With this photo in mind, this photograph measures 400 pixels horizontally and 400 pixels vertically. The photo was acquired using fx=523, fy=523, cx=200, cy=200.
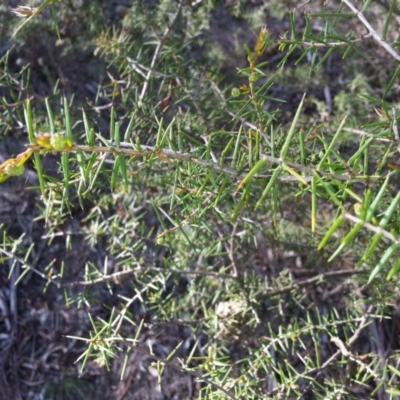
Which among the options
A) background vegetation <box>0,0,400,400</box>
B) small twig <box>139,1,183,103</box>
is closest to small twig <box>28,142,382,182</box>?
background vegetation <box>0,0,400,400</box>

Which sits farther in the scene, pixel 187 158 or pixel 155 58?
pixel 155 58

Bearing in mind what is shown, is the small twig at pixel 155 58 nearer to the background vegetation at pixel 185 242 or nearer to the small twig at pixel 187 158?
the background vegetation at pixel 185 242

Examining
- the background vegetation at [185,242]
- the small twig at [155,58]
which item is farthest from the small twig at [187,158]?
the small twig at [155,58]

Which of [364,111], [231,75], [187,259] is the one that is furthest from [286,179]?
[231,75]

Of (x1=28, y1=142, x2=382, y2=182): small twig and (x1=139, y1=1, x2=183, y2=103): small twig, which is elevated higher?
(x1=28, y1=142, x2=382, y2=182): small twig

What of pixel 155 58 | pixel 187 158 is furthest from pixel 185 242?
pixel 187 158

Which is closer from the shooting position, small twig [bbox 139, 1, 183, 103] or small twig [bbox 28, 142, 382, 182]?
small twig [bbox 28, 142, 382, 182]

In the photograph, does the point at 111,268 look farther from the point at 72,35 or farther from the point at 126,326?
the point at 72,35

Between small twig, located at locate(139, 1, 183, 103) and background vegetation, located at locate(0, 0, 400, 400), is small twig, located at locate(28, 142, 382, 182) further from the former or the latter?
small twig, located at locate(139, 1, 183, 103)

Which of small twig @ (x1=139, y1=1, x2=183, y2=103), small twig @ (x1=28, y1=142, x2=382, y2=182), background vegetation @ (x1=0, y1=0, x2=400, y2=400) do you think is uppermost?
small twig @ (x1=28, y1=142, x2=382, y2=182)

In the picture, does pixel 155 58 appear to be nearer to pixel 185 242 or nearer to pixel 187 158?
pixel 185 242
